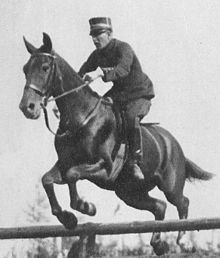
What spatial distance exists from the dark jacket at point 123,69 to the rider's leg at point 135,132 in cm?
11

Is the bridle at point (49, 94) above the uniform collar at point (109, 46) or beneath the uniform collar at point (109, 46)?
beneath

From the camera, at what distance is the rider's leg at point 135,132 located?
41.0ft

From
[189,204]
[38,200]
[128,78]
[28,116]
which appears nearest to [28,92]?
[28,116]

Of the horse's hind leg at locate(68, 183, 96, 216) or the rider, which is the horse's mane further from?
the horse's hind leg at locate(68, 183, 96, 216)

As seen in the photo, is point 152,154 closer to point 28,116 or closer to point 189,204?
→ point 189,204

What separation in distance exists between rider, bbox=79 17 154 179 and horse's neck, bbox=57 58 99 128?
0.89 feet

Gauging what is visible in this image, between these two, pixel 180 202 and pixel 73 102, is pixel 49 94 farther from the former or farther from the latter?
pixel 180 202

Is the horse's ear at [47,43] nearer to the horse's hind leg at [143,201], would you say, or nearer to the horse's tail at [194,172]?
the horse's hind leg at [143,201]

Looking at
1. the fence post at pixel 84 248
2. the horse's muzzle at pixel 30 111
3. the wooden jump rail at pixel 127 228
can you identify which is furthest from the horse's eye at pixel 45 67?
the fence post at pixel 84 248

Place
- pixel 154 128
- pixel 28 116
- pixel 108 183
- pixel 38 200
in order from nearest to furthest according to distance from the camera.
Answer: pixel 28 116 → pixel 108 183 → pixel 154 128 → pixel 38 200

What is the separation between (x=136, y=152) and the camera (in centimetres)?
1257

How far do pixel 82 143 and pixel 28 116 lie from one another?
815 mm

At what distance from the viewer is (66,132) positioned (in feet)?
39.6

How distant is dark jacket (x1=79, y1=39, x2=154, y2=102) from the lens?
12.3 metres
